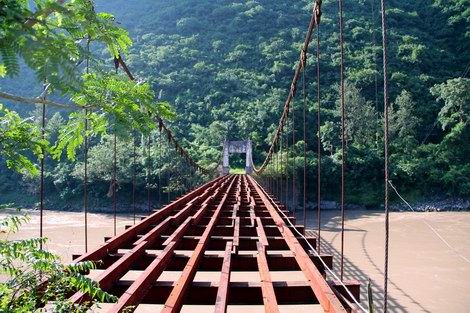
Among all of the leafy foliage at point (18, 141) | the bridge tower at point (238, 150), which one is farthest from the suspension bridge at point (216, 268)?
the bridge tower at point (238, 150)

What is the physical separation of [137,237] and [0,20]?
232 cm

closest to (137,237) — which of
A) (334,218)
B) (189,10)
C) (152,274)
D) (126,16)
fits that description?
(152,274)

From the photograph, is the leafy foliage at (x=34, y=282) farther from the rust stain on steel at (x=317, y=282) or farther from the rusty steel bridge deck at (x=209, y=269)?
the rust stain on steel at (x=317, y=282)

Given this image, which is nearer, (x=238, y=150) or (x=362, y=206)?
(x=362, y=206)

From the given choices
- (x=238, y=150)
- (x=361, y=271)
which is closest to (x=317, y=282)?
(x=361, y=271)

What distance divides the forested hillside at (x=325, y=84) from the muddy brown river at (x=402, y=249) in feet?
14.0

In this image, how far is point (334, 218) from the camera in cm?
2411

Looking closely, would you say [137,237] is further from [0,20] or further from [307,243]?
[0,20]

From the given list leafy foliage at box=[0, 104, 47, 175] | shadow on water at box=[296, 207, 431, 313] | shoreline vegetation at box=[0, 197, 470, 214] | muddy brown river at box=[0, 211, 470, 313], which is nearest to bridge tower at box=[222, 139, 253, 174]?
shoreline vegetation at box=[0, 197, 470, 214]

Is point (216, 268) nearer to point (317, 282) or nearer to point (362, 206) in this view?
point (317, 282)

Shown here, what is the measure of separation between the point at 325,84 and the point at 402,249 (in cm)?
2795

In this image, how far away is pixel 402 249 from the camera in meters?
15.3

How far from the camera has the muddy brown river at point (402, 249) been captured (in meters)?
9.83

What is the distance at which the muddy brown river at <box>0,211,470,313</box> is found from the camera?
983cm
